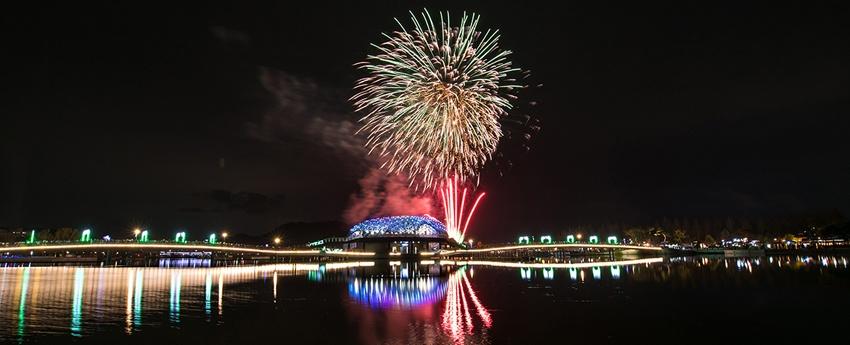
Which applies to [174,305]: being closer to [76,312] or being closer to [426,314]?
[76,312]

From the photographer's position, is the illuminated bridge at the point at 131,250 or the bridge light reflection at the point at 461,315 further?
the illuminated bridge at the point at 131,250

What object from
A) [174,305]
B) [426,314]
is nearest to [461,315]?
[426,314]

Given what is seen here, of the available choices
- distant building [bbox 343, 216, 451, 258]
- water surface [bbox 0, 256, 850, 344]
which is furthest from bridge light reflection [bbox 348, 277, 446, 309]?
distant building [bbox 343, 216, 451, 258]

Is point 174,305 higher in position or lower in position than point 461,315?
higher

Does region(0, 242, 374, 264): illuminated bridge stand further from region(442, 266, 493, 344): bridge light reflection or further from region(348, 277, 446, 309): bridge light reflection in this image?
region(442, 266, 493, 344): bridge light reflection

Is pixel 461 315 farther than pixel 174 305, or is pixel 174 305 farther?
pixel 174 305

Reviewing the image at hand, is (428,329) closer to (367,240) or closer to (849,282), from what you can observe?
(849,282)

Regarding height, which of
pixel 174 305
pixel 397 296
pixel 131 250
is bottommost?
pixel 397 296

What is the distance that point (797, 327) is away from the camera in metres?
20.3

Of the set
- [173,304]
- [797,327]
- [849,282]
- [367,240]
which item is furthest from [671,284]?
[367,240]

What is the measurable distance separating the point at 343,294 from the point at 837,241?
19042 cm

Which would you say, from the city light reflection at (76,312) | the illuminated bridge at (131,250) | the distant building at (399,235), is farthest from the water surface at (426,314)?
the distant building at (399,235)

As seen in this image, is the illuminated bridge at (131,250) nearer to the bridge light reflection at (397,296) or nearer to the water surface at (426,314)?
the water surface at (426,314)

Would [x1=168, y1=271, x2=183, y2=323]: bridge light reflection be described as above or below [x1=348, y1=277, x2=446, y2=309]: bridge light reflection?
above
